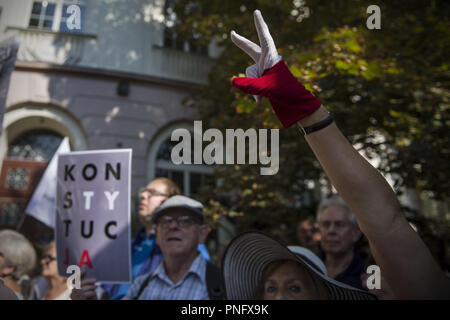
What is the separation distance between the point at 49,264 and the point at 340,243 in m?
2.38

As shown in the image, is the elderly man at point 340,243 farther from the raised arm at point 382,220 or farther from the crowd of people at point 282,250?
the raised arm at point 382,220

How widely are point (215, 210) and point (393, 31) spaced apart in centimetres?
287

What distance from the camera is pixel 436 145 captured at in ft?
12.4

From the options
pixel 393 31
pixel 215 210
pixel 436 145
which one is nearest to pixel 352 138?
pixel 436 145

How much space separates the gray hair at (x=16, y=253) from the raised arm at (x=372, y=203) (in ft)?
7.42

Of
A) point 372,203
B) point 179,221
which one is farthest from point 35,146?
point 372,203

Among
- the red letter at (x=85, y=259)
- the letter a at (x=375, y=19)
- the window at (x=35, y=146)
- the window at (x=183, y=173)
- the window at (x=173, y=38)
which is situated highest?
the window at (x=173, y=38)

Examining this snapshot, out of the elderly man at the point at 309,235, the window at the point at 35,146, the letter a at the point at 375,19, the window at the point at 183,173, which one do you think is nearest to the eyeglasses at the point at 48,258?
the window at the point at 35,146

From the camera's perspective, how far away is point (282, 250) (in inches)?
60.8

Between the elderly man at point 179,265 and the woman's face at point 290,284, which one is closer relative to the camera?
the woman's face at point 290,284

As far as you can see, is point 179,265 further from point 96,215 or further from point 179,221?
point 96,215

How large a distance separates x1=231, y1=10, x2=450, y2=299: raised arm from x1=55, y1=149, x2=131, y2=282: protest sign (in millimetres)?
1701

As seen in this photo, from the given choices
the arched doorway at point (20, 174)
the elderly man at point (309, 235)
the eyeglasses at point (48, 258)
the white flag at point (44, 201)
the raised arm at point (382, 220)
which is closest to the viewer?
the raised arm at point (382, 220)

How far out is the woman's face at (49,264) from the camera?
282 centimetres
